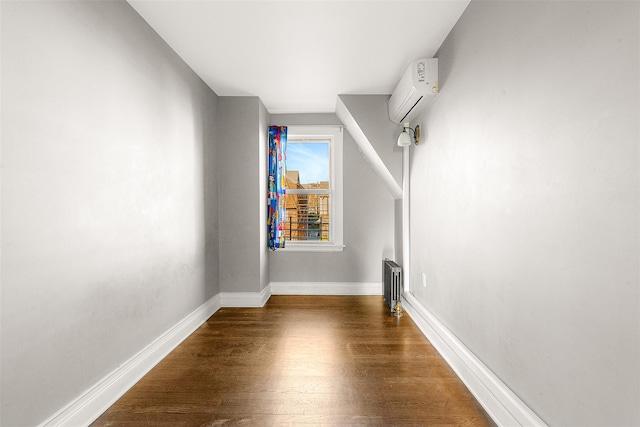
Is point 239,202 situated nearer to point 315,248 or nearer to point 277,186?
point 277,186

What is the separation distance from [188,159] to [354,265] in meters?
2.32

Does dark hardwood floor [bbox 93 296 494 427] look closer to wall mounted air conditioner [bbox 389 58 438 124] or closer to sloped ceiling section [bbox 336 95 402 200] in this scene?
sloped ceiling section [bbox 336 95 402 200]

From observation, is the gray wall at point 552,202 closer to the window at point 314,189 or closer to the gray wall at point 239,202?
the window at point 314,189

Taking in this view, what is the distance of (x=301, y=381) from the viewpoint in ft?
6.21

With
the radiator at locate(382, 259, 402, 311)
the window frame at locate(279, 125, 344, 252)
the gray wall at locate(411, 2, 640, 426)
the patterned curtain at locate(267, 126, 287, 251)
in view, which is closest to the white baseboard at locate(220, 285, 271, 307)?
the patterned curtain at locate(267, 126, 287, 251)

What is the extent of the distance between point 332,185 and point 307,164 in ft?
1.45

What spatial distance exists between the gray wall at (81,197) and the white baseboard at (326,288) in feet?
5.17

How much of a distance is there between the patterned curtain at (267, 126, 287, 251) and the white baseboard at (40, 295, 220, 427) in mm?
1383

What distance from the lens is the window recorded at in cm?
385

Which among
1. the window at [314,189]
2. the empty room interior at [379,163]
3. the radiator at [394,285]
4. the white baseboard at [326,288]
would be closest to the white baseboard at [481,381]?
the empty room interior at [379,163]

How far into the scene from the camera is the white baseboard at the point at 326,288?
3.83 meters

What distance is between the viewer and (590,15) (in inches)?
39.5

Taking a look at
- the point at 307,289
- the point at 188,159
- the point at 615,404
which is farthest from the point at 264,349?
the point at 615,404

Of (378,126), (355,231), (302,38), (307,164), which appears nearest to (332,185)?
(307,164)
